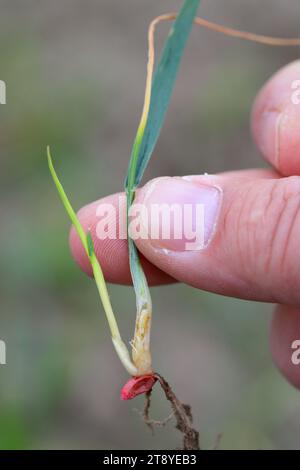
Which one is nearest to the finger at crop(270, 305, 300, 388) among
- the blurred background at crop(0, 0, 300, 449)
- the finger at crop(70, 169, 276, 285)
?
the finger at crop(70, 169, 276, 285)

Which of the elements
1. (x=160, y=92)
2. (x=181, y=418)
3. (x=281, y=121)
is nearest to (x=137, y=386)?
(x=181, y=418)

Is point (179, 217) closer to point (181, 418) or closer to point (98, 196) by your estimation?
point (181, 418)

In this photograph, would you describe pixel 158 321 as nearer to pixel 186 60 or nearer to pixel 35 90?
pixel 35 90

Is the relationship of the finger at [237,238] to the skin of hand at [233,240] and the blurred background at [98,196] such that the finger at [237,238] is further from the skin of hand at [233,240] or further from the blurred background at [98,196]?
the blurred background at [98,196]

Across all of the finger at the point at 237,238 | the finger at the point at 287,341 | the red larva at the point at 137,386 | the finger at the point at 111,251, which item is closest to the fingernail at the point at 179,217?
the finger at the point at 237,238

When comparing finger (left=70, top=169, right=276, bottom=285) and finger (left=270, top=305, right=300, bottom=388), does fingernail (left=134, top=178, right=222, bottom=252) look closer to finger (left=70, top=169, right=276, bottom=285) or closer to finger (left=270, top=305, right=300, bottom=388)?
finger (left=70, top=169, right=276, bottom=285)

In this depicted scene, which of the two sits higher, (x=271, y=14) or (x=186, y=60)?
(x=271, y=14)

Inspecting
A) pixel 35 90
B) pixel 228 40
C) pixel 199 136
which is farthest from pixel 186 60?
pixel 35 90
